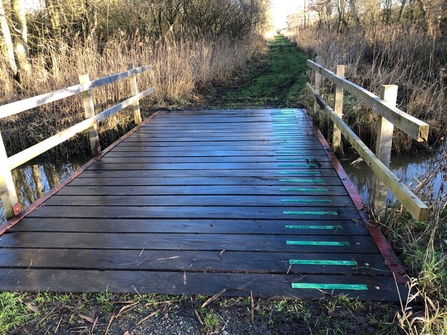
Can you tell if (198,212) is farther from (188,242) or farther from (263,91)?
(263,91)

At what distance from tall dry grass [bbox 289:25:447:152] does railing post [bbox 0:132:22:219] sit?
16.6ft

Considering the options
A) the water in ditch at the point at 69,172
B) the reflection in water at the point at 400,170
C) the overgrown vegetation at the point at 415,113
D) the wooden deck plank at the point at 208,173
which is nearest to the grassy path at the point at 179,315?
the overgrown vegetation at the point at 415,113

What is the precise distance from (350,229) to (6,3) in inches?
409

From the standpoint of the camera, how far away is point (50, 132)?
21.7ft

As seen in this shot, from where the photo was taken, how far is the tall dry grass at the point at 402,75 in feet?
20.4

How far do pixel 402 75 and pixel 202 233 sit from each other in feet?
19.0

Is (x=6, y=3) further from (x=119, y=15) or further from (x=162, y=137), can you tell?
(x=162, y=137)

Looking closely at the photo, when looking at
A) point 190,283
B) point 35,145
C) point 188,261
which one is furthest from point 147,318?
point 35,145

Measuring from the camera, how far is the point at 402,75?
6.94 meters

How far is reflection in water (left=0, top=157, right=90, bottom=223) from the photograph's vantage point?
5.45 meters

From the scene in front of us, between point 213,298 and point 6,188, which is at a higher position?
point 6,188

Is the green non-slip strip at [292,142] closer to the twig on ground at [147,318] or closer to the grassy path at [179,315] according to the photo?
the grassy path at [179,315]

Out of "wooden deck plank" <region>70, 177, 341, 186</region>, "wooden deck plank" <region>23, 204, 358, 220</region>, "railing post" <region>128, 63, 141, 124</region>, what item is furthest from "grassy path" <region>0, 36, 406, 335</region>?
"railing post" <region>128, 63, 141, 124</region>

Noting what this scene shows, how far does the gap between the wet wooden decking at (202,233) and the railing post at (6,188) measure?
0.45 ft
